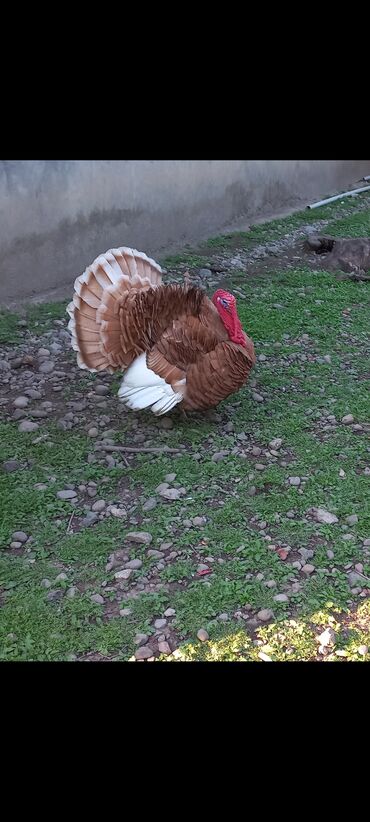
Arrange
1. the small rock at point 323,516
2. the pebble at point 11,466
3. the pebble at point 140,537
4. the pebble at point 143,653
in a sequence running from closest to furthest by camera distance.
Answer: the pebble at point 143,653, the pebble at point 140,537, the small rock at point 323,516, the pebble at point 11,466

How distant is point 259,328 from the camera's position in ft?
20.5

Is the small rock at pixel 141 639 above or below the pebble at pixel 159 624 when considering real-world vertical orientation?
above

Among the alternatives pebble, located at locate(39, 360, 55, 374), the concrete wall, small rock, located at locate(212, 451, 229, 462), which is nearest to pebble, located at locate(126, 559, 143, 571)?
small rock, located at locate(212, 451, 229, 462)

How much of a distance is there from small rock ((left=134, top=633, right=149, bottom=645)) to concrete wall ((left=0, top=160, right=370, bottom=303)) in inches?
155

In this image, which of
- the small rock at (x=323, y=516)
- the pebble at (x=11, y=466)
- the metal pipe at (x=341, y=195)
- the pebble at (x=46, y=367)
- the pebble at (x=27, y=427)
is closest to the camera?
the small rock at (x=323, y=516)

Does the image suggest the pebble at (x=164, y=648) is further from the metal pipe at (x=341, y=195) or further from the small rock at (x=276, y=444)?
the metal pipe at (x=341, y=195)

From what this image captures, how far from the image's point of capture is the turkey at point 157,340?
179 inches

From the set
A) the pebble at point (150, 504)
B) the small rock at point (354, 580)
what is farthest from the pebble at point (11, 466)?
the small rock at point (354, 580)

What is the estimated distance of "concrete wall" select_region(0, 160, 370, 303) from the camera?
6379mm

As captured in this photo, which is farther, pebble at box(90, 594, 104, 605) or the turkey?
the turkey

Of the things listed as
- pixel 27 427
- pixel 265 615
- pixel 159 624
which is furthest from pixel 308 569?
pixel 27 427

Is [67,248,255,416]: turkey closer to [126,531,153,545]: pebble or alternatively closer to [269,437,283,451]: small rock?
[269,437,283,451]: small rock

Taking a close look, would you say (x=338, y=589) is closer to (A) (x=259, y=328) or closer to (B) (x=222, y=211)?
(A) (x=259, y=328)

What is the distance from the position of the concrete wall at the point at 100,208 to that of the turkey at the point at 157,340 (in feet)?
6.71
